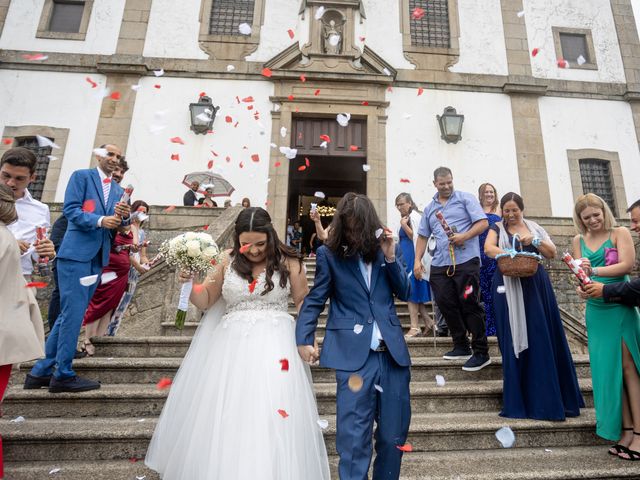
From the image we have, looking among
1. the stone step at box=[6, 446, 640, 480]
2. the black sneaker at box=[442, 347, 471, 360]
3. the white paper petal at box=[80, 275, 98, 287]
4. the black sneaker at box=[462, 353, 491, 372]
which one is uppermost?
the white paper petal at box=[80, 275, 98, 287]

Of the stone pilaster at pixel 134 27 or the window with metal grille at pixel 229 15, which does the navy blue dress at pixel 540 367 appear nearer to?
the window with metal grille at pixel 229 15

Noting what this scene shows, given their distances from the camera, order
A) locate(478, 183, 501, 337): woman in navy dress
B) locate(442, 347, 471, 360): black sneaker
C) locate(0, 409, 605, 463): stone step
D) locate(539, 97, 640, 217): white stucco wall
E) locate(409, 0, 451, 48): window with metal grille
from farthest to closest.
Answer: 1. locate(409, 0, 451, 48): window with metal grille
2. locate(539, 97, 640, 217): white stucco wall
3. locate(478, 183, 501, 337): woman in navy dress
4. locate(442, 347, 471, 360): black sneaker
5. locate(0, 409, 605, 463): stone step

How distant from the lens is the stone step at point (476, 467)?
8.62ft

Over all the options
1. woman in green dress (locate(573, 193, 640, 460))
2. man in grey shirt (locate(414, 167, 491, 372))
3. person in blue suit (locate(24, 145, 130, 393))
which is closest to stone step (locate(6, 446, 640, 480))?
woman in green dress (locate(573, 193, 640, 460))

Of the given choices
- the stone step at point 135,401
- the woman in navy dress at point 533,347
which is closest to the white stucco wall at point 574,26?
the woman in navy dress at point 533,347

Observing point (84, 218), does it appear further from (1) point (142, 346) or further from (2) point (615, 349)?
(2) point (615, 349)

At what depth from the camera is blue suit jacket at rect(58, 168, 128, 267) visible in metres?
3.45

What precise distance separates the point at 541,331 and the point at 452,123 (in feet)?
25.1

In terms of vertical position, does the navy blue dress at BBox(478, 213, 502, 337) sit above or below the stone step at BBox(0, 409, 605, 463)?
above

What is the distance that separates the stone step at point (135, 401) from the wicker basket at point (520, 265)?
109 cm

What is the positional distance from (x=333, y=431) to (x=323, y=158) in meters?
9.24

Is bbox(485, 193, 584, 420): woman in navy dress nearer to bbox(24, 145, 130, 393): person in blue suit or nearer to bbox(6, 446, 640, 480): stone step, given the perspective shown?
bbox(6, 446, 640, 480): stone step

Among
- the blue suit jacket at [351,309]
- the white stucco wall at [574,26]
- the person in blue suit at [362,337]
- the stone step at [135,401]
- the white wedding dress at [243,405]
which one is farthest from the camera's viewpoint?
the white stucco wall at [574,26]

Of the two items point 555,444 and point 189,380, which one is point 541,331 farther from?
point 189,380
